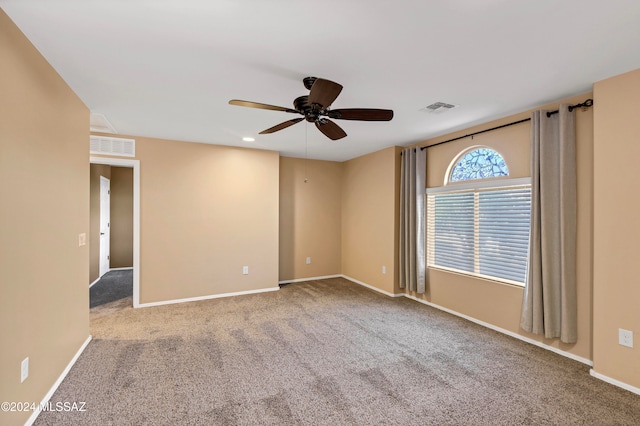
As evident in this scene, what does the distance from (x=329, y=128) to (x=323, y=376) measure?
219 cm

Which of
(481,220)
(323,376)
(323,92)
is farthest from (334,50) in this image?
(481,220)

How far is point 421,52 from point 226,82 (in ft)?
5.20

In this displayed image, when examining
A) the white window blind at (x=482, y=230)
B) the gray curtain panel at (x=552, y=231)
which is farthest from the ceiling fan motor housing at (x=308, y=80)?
the white window blind at (x=482, y=230)

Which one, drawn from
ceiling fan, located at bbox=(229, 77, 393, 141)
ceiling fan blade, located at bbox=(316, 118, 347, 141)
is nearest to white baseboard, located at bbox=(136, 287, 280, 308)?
ceiling fan blade, located at bbox=(316, 118, 347, 141)

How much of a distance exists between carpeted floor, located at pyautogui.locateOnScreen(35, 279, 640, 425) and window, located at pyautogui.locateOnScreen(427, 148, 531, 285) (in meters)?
0.79

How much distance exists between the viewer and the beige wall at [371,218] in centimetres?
491

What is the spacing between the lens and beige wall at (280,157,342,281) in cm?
583

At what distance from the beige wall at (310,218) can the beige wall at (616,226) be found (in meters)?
4.30

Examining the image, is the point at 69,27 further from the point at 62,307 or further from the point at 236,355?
the point at 236,355

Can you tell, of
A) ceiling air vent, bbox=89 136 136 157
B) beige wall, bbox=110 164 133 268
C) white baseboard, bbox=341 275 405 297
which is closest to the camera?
ceiling air vent, bbox=89 136 136 157

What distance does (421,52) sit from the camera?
2.07 m

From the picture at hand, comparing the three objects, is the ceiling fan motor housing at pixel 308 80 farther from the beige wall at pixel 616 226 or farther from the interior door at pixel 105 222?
the interior door at pixel 105 222

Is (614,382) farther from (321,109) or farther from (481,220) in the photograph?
(321,109)

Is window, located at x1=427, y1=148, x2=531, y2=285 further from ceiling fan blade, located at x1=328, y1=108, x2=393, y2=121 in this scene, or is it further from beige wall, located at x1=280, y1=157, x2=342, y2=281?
beige wall, located at x1=280, y1=157, x2=342, y2=281
